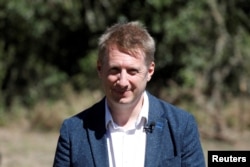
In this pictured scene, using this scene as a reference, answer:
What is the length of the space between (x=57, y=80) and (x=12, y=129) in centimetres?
226

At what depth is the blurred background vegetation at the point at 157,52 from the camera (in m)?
12.0

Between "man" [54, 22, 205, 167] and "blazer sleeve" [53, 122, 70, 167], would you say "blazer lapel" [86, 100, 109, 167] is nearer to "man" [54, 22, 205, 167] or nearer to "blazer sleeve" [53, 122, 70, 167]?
"man" [54, 22, 205, 167]

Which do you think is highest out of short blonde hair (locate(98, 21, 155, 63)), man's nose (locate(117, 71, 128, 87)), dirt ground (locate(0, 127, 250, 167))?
dirt ground (locate(0, 127, 250, 167))

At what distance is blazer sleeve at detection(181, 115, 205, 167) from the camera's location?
3123mm

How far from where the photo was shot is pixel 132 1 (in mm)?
12656

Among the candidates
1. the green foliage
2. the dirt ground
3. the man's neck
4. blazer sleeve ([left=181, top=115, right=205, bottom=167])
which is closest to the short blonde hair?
the man's neck

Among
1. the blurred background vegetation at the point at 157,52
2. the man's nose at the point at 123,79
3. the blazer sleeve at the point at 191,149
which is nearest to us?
the man's nose at the point at 123,79

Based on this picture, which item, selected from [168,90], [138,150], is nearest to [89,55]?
[168,90]

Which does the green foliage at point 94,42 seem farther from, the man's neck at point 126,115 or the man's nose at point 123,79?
the man's nose at point 123,79

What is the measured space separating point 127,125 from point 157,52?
10025mm

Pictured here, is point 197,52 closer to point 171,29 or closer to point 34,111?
point 171,29

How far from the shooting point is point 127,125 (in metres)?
3.15

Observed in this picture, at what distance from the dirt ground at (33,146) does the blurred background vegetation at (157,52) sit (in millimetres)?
444

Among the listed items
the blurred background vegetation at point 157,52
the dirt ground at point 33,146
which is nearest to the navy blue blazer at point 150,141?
the dirt ground at point 33,146
